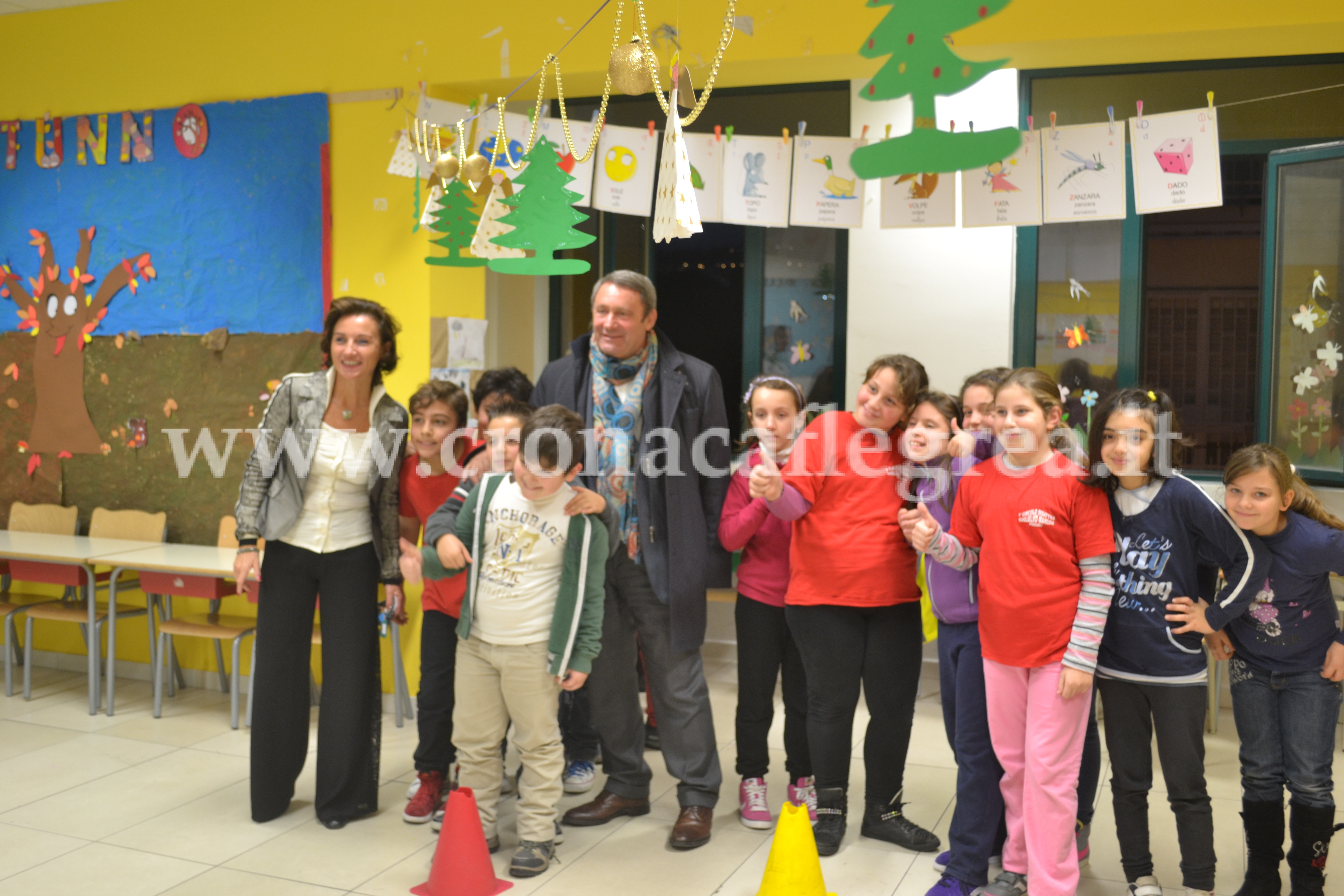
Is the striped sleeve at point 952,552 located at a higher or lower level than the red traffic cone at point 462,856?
higher

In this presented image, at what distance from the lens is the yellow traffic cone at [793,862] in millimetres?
2438

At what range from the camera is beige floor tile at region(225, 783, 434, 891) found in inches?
111

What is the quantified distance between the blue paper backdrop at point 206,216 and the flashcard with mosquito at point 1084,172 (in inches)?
113

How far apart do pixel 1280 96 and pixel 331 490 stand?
3871 mm

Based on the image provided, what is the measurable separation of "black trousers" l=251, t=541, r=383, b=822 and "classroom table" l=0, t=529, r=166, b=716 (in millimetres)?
1492

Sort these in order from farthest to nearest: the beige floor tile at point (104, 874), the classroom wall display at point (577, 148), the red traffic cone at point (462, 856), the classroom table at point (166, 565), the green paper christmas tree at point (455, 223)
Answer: the classroom table at point (166, 565)
the classroom wall display at point (577, 148)
the green paper christmas tree at point (455, 223)
the beige floor tile at point (104, 874)
the red traffic cone at point (462, 856)

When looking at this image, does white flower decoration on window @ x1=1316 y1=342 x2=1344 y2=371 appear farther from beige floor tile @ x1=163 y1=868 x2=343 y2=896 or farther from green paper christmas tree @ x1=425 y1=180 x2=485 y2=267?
beige floor tile @ x1=163 y1=868 x2=343 y2=896

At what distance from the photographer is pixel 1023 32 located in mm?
3736

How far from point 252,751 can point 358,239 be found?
213cm

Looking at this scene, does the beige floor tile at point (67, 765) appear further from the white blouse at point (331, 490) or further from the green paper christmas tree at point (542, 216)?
the green paper christmas tree at point (542, 216)

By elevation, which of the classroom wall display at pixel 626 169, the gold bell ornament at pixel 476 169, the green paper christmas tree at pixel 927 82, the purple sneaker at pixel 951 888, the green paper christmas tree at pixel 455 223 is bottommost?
the purple sneaker at pixel 951 888

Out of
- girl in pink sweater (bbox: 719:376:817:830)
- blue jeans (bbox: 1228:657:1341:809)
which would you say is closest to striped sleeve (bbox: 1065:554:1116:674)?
blue jeans (bbox: 1228:657:1341:809)

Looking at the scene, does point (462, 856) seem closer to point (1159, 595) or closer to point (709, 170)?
point (1159, 595)

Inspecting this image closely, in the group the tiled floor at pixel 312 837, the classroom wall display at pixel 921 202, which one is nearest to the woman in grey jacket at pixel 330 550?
the tiled floor at pixel 312 837
